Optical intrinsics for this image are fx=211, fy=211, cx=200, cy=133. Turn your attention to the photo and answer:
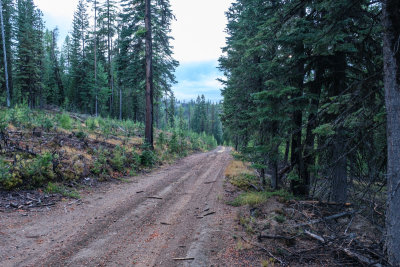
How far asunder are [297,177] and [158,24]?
46.0 feet

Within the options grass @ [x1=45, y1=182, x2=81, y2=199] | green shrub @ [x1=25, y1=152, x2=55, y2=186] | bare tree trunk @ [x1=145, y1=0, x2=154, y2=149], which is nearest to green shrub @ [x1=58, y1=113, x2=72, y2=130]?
bare tree trunk @ [x1=145, y1=0, x2=154, y2=149]

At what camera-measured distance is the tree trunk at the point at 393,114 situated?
335cm

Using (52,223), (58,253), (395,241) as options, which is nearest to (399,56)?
(395,241)

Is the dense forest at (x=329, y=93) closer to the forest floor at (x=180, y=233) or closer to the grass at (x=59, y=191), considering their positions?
the forest floor at (x=180, y=233)

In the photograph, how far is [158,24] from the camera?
1531 cm

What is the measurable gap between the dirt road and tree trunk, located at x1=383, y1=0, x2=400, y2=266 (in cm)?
292

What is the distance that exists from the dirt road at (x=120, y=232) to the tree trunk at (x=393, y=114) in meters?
2.92

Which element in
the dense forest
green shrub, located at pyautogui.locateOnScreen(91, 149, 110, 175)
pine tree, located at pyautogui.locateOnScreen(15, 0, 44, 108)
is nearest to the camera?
the dense forest

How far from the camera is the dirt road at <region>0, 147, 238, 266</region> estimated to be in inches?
151

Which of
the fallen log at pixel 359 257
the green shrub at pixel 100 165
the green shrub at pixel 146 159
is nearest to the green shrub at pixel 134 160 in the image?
the green shrub at pixel 146 159

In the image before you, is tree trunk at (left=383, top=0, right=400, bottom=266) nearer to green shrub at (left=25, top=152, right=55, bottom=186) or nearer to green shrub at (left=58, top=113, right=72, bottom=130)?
green shrub at (left=25, top=152, right=55, bottom=186)

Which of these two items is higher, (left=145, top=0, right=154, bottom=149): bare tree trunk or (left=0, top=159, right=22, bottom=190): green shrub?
(left=145, top=0, right=154, bottom=149): bare tree trunk

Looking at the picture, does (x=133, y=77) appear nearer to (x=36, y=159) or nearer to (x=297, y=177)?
(x=36, y=159)

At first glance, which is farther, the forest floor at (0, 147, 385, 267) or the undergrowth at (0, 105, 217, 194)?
the undergrowth at (0, 105, 217, 194)
